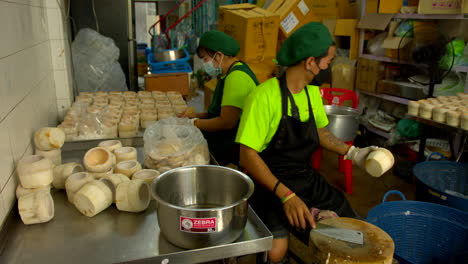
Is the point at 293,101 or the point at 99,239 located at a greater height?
the point at 293,101

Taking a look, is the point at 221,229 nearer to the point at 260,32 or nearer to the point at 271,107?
the point at 271,107

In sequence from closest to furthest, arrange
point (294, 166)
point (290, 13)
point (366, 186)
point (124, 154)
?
point (124, 154) → point (294, 166) → point (366, 186) → point (290, 13)

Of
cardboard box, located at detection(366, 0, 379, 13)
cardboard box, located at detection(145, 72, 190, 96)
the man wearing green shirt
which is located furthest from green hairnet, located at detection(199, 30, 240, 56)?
cardboard box, located at detection(366, 0, 379, 13)

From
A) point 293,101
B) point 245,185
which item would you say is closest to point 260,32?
point 293,101

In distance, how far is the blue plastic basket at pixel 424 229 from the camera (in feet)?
6.48

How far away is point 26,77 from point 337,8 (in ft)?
14.7

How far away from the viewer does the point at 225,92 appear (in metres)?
2.49

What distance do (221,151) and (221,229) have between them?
5.34ft

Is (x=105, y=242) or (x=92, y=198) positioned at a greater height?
(x=92, y=198)

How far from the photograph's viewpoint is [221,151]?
2791 mm

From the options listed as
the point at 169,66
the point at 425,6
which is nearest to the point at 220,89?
the point at 425,6

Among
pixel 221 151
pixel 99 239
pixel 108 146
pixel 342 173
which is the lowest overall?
pixel 342 173

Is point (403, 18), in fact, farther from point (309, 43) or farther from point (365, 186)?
point (309, 43)

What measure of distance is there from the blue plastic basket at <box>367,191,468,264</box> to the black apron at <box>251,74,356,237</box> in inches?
Result: 9.0
